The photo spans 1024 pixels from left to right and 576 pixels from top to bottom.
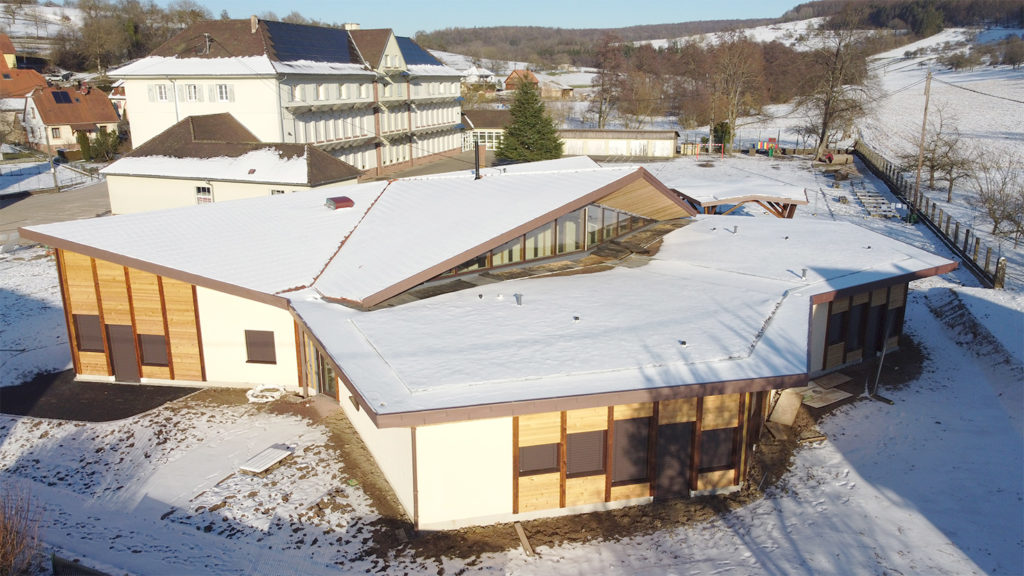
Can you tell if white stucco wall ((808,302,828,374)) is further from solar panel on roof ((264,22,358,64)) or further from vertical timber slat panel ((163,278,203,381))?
solar panel on roof ((264,22,358,64))

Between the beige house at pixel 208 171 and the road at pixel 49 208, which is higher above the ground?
the beige house at pixel 208 171

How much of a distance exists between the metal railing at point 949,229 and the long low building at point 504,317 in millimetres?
5996

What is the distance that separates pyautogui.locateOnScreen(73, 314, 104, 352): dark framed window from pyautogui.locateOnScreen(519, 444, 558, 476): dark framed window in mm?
13139

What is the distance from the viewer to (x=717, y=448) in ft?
46.4

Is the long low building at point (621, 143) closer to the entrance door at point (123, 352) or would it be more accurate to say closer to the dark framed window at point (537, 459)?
the entrance door at point (123, 352)

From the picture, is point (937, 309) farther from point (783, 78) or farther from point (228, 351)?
point (783, 78)

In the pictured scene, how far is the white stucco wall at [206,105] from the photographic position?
44688mm

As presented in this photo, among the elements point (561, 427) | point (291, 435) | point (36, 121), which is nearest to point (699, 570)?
point (561, 427)

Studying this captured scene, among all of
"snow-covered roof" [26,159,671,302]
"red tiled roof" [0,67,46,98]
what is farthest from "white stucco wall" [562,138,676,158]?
"red tiled roof" [0,67,46,98]

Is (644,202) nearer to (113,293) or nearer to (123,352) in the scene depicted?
(113,293)

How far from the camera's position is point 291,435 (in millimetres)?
16375

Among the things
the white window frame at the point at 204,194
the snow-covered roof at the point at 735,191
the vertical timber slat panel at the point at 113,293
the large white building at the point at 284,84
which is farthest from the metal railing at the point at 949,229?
the large white building at the point at 284,84

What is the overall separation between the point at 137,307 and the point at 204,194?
783 inches

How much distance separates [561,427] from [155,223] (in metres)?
14.6
